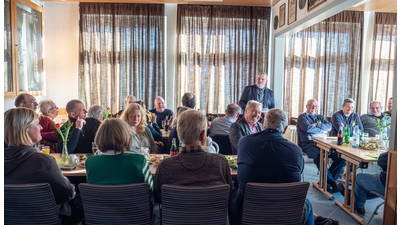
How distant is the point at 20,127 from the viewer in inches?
81.3

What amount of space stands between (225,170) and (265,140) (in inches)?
17.0

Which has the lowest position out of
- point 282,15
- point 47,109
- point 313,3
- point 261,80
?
point 47,109

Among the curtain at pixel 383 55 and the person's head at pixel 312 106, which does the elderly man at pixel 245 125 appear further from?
the curtain at pixel 383 55

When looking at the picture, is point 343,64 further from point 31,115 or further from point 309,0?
point 31,115

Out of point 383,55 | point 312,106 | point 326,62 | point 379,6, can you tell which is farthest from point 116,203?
point 383,55

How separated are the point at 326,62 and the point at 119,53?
409 centimetres

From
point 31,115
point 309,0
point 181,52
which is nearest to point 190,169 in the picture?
point 31,115

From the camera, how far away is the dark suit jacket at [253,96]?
6.00 m

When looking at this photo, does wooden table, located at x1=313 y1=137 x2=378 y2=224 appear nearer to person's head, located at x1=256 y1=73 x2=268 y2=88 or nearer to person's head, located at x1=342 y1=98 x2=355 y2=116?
person's head, located at x1=342 y1=98 x2=355 y2=116

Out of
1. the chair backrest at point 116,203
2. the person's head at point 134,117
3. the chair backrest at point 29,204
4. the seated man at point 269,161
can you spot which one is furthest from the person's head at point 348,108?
the chair backrest at point 29,204

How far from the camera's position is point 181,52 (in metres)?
6.65

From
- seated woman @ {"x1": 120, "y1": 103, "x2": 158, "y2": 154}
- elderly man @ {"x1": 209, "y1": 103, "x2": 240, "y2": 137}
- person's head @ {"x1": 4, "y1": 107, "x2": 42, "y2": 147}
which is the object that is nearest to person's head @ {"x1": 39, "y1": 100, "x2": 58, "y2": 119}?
seated woman @ {"x1": 120, "y1": 103, "x2": 158, "y2": 154}

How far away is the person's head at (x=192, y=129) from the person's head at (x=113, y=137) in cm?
37

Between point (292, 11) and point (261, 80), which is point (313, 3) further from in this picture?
point (261, 80)
